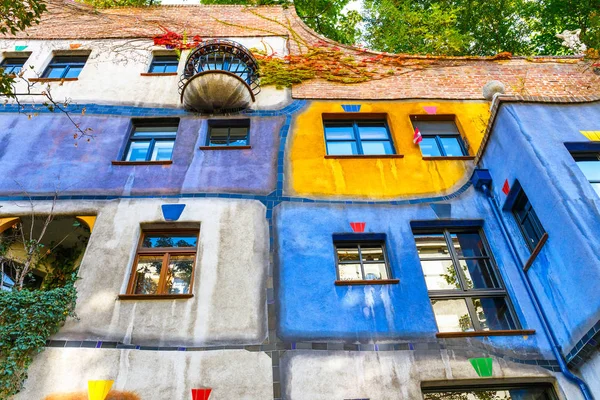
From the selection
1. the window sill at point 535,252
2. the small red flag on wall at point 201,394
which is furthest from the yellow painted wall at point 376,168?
the small red flag on wall at point 201,394

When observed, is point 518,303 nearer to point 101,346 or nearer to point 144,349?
point 144,349

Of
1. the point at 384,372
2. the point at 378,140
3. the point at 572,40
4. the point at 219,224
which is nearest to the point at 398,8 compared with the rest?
the point at 572,40

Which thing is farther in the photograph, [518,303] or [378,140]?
[378,140]

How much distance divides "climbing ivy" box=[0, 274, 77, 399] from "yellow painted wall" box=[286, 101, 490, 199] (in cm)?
407

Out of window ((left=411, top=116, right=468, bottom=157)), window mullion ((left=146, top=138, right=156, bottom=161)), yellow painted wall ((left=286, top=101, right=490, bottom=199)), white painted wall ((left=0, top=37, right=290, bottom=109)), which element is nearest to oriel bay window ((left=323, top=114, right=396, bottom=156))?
yellow painted wall ((left=286, top=101, right=490, bottom=199))

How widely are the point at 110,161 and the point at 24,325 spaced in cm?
371

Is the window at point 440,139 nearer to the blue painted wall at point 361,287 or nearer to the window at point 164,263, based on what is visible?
the blue painted wall at point 361,287

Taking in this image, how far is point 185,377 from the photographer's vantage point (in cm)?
586

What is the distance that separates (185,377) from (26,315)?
225 cm

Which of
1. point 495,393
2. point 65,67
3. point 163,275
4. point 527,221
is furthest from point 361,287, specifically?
point 65,67

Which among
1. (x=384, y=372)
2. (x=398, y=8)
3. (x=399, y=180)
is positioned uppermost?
(x=398, y=8)

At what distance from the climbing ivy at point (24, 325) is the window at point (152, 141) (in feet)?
11.9

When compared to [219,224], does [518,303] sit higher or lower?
lower

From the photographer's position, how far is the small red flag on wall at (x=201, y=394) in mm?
5683
